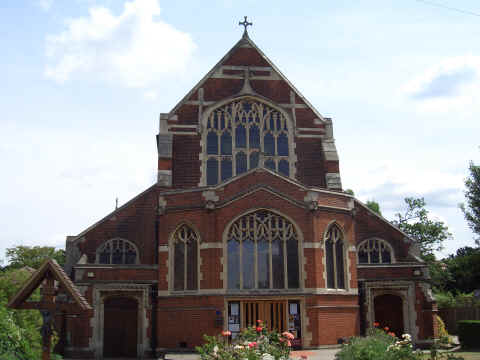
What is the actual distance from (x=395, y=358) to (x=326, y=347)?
957cm

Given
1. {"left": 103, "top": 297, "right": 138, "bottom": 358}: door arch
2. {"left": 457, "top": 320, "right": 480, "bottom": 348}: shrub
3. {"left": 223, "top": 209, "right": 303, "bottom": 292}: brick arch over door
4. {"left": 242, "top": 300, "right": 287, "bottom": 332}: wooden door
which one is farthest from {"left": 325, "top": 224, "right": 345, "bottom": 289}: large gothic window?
{"left": 103, "top": 297, "right": 138, "bottom": 358}: door arch

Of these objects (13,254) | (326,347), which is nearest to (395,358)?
(326,347)

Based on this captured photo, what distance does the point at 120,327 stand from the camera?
24312mm

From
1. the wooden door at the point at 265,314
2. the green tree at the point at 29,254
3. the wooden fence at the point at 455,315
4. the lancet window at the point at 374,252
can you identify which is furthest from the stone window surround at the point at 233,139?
the green tree at the point at 29,254

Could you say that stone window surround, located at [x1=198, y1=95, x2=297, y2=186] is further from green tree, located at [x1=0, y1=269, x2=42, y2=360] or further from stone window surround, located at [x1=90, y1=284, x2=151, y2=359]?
green tree, located at [x1=0, y1=269, x2=42, y2=360]

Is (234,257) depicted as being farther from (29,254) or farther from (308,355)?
(29,254)

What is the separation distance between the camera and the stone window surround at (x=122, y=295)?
78.0 feet

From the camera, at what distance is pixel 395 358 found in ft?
42.3

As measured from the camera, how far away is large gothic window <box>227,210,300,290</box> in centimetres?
2255

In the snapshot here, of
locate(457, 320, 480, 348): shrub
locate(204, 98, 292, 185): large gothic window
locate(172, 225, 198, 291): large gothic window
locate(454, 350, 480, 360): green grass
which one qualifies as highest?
locate(204, 98, 292, 185): large gothic window

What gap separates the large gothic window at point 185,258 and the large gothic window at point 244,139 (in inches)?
190

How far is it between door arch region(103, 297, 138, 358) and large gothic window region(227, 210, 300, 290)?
201 inches

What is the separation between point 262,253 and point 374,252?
7.50 meters

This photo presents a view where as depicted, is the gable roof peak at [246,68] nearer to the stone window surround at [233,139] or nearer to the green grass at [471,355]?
the stone window surround at [233,139]
